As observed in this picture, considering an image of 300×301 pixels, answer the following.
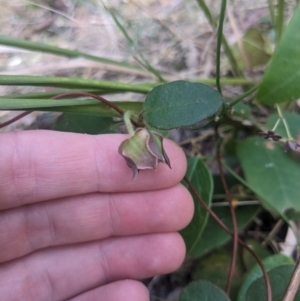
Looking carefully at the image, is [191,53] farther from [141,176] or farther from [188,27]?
[141,176]

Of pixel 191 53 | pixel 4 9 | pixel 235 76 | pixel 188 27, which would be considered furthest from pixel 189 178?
pixel 4 9

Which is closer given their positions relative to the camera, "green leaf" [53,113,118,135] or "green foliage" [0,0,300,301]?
"green foliage" [0,0,300,301]

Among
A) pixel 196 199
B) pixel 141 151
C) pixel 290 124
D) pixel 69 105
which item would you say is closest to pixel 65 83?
pixel 69 105

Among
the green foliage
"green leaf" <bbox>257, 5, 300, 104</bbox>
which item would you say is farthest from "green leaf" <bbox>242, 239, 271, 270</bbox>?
"green leaf" <bbox>257, 5, 300, 104</bbox>

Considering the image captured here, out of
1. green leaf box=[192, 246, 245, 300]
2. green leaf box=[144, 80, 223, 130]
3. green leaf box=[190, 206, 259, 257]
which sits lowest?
green leaf box=[192, 246, 245, 300]

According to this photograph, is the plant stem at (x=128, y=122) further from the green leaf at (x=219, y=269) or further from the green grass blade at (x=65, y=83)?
the green leaf at (x=219, y=269)

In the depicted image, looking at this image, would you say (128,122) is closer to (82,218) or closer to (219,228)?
(82,218)

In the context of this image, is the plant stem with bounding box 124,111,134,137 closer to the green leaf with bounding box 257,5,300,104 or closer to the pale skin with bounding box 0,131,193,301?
the pale skin with bounding box 0,131,193,301
